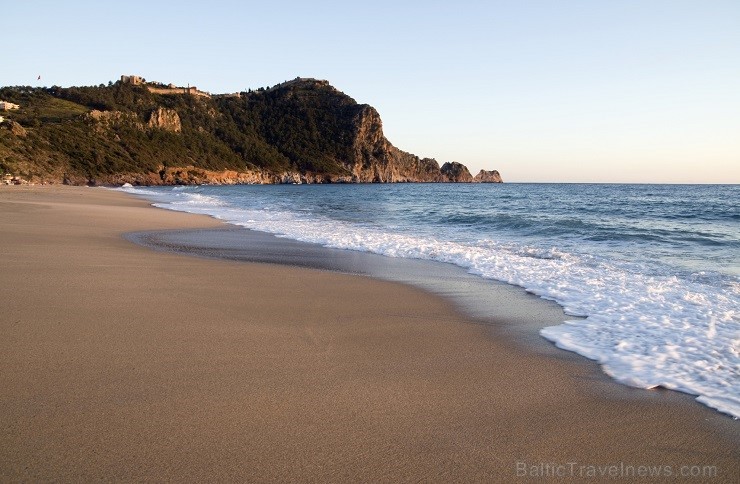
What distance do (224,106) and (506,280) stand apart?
151 metres

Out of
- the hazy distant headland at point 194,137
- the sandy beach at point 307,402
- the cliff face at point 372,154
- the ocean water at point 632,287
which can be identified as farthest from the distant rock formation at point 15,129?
the cliff face at point 372,154

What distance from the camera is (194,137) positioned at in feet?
365

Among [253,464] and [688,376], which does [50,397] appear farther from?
[688,376]

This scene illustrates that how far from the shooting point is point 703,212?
2881 centimetres

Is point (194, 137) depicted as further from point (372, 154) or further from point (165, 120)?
point (372, 154)

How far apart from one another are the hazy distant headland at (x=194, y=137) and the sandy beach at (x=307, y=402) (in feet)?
180

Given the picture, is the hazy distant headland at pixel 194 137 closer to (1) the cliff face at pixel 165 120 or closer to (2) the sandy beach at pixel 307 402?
(1) the cliff face at pixel 165 120

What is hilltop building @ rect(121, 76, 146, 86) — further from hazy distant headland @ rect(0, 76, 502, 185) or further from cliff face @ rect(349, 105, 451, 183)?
cliff face @ rect(349, 105, 451, 183)

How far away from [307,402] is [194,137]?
384ft

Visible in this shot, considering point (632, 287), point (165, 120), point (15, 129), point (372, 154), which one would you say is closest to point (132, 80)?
point (165, 120)

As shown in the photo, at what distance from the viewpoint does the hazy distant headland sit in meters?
68.7

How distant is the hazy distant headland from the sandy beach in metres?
54.7

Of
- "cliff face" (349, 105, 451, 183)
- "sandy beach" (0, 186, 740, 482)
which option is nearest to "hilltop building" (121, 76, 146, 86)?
"cliff face" (349, 105, 451, 183)

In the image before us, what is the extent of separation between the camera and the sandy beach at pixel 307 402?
8.49 feet
